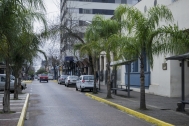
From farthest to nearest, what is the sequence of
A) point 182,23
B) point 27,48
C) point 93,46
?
point 93,46 < point 182,23 < point 27,48

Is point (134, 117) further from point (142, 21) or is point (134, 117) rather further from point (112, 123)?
point (142, 21)

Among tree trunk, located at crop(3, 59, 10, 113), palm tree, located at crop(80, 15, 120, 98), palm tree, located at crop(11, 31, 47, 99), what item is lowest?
tree trunk, located at crop(3, 59, 10, 113)

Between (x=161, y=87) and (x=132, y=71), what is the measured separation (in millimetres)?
7480

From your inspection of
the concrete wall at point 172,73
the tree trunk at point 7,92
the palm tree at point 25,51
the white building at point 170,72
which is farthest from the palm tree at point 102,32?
the tree trunk at point 7,92

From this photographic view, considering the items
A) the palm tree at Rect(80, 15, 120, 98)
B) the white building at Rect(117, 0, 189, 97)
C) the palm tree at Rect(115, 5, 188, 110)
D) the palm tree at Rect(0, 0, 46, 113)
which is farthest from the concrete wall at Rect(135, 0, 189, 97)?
the palm tree at Rect(0, 0, 46, 113)

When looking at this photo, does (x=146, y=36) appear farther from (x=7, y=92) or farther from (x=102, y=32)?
(x=102, y=32)

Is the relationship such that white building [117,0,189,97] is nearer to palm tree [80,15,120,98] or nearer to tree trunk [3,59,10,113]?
palm tree [80,15,120,98]

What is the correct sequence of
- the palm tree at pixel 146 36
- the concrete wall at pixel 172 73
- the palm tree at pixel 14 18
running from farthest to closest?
1. the concrete wall at pixel 172 73
2. the palm tree at pixel 146 36
3. the palm tree at pixel 14 18

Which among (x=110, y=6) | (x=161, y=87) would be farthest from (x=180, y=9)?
(x=110, y=6)

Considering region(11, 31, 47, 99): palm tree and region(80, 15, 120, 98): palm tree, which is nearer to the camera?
region(11, 31, 47, 99): palm tree

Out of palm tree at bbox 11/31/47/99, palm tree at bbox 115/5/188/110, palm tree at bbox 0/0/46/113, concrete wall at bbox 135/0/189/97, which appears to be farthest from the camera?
concrete wall at bbox 135/0/189/97

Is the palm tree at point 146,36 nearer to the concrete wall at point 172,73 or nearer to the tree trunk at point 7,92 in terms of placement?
the tree trunk at point 7,92

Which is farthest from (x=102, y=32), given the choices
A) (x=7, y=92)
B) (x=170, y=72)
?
(x=7, y=92)

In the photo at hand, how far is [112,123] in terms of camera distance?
1116 centimetres
